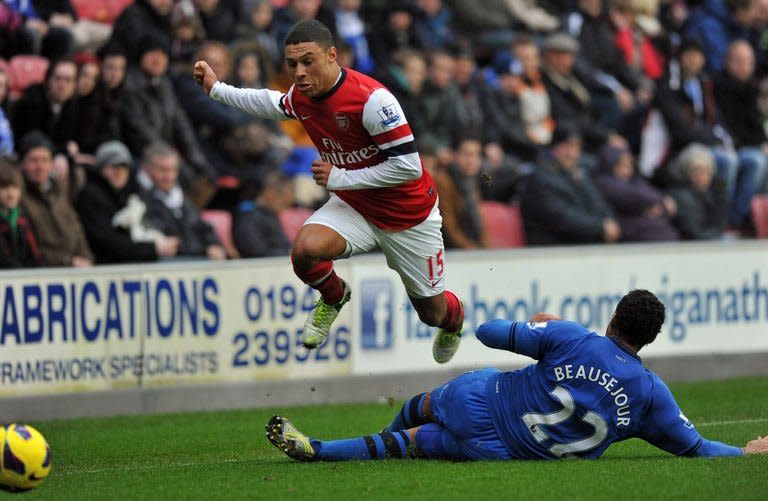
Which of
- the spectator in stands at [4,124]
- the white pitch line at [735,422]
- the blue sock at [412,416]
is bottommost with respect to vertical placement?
the white pitch line at [735,422]

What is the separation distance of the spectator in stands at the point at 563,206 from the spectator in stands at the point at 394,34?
7.78 ft

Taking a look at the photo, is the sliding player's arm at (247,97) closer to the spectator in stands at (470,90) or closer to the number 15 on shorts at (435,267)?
the number 15 on shorts at (435,267)

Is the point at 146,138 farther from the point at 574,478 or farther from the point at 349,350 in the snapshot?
the point at 574,478

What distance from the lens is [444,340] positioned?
36.7 ft

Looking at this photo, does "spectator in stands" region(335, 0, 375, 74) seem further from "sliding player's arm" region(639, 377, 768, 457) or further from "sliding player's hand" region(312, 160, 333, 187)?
"sliding player's arm" region(639, 377, 768, 457)

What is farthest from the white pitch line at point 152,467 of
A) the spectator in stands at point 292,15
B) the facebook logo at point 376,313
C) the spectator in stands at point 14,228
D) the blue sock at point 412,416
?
the spectator in stands at point 292,15

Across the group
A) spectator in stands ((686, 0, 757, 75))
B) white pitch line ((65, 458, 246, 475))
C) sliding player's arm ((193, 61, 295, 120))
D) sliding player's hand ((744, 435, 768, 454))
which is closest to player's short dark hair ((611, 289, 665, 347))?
sliding player's hand ((744, 435, 768, 454))

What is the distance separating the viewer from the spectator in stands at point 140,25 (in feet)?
52.0

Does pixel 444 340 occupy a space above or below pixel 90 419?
above

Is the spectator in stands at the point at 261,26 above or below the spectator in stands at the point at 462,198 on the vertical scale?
above

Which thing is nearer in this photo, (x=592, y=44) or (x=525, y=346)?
(x=525, y=346)

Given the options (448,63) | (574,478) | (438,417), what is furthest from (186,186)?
(574,478)

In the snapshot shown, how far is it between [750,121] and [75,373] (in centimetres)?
1163

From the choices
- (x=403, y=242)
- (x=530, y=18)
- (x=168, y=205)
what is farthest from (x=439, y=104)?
(x=403, y=242)
